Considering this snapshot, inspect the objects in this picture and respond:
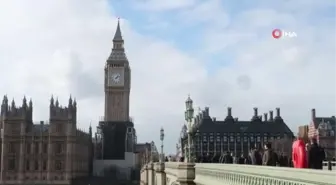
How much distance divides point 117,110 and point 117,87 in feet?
16.7

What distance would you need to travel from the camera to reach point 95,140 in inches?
4914

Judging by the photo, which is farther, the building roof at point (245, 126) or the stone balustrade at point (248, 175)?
the building roof at point (245, 126)

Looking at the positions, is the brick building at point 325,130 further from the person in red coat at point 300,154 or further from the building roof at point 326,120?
the person in red coat at point 300,154

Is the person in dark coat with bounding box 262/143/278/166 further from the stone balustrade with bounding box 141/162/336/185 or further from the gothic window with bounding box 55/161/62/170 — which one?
the gothic window with bounding box 55/161/62/170

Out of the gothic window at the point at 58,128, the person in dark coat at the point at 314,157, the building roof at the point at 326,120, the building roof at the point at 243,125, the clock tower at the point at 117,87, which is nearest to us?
the person in dark coat at the point at 314,157

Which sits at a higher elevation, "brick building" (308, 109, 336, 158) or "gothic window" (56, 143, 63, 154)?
"brick building" (308, 109, 336, 158)

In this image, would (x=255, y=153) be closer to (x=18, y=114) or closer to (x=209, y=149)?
(x=18, y=114)

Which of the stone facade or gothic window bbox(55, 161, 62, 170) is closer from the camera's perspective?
the stone facade

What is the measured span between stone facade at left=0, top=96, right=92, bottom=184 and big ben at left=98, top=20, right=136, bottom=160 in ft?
46.8

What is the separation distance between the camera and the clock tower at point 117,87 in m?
119

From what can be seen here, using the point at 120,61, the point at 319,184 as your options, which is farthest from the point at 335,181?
the point at 120,61

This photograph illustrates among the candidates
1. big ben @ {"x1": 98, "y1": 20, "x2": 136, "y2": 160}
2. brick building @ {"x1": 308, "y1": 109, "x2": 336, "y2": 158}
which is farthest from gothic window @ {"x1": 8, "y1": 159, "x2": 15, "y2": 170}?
brick building @ {"x1": 308, "y1": 109, "x2": 336, "y2": 158}

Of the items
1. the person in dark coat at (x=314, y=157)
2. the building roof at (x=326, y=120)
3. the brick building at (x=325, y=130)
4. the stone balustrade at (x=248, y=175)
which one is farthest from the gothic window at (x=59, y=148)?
the person in dark coat at (x=314, y=157)

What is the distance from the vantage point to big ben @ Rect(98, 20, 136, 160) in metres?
115
